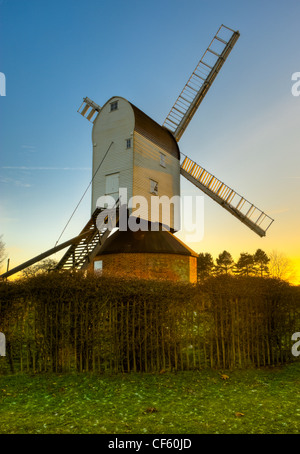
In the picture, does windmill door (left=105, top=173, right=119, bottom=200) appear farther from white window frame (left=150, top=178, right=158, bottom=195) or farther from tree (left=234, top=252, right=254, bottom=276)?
tree (left=234, top=252, right=254, bottom=276)

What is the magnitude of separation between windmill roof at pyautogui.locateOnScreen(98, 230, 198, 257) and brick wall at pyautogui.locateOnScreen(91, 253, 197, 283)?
0.96 ft

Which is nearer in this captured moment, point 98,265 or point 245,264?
point 98,265

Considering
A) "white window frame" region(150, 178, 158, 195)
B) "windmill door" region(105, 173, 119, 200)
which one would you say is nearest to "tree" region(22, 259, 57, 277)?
"windmill door" region(105, 173, 119, 200)

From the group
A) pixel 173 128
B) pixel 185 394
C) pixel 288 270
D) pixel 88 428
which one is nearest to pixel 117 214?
pixel 173 128

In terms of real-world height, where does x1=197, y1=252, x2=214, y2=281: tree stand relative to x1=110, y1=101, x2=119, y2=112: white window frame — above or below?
below

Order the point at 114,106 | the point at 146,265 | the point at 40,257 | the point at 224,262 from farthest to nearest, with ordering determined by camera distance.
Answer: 1. the point at 224,262
2. the point at 114,106
3. the point at 146,265
4. the point at 40,257

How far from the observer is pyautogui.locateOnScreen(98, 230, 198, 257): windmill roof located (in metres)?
21.7

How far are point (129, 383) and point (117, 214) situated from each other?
13331 millimetres

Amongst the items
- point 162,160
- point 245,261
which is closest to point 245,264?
point 245,261

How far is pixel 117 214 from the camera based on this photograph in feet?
69.4

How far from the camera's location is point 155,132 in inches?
961

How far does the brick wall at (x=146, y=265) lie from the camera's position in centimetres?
2138

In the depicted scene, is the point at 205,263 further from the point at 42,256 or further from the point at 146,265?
the point at 42,256

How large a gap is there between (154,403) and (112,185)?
53.5 ft
